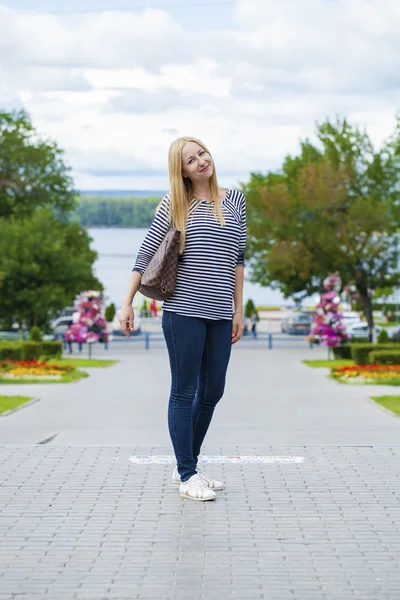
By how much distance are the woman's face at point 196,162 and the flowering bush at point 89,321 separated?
93.3 feet

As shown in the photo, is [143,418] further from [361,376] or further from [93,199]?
[93,199]

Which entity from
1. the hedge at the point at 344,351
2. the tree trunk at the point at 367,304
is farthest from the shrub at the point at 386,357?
the tree trunk at the point at 367,304

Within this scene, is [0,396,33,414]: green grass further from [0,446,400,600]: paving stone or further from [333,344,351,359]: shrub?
[333,344,351,359]: shrub

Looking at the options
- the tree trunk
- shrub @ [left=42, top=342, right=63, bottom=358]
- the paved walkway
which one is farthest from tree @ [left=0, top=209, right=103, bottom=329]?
the paved walkway

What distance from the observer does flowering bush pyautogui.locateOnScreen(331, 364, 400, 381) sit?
22.6 meters

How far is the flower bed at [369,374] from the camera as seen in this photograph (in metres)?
22.2

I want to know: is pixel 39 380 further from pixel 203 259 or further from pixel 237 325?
pixel 203 259

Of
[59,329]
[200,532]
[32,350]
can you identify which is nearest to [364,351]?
[32,350]

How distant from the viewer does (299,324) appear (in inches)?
2438

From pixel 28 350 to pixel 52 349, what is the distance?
2.41 metres

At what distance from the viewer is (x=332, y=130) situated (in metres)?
48.9

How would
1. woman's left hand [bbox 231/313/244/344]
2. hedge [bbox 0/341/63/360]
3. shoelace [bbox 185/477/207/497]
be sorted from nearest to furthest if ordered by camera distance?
shoelace [bbox 185/477/207/497]
woman's left hand [bbox 231/313/244/344]
hedge [bbox 0/341/63/360]

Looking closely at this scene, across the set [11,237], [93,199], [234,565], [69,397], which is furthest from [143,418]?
[93,199]

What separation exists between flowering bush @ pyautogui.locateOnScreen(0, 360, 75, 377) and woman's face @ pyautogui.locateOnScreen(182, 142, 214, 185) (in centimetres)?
1712
